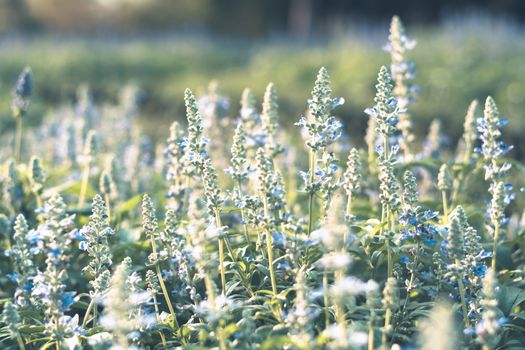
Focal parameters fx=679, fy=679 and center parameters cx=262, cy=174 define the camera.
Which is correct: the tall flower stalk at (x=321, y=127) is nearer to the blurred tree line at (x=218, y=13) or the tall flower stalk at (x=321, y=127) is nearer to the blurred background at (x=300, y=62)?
the blurred background at (x=300, y=62)

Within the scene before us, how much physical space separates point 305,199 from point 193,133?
2.74 metres

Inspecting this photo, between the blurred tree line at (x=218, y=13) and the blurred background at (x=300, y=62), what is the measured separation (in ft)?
0.34

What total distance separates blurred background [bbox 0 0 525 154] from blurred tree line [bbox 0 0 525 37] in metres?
0.10

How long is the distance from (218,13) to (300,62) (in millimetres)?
24434

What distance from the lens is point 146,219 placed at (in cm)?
387

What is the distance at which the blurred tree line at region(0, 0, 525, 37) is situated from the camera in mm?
38375

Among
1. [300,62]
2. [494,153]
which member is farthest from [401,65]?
[300,62]

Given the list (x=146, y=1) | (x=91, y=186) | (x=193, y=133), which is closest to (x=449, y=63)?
(x=91, y=186)

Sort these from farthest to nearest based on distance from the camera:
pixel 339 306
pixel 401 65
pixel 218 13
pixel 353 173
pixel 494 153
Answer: pixel 218 13 → pixel 401 65 → pixel 494 153 → pixel 353 173 → pixel 339 306

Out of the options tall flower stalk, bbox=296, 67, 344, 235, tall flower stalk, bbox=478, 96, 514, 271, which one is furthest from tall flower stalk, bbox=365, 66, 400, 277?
tall flower stalk, bbox=478, 96, 514, 271

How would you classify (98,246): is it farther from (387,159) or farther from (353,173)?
(387,159)

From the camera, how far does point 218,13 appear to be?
44031mm

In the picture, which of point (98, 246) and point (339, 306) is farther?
point (98, 246)

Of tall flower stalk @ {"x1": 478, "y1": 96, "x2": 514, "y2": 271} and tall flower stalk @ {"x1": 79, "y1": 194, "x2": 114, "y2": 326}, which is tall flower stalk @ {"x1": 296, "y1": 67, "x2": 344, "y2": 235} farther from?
tall flower stalk @ {"x1": 79, "y1": 194, "x2": 114, "y2": 326}
